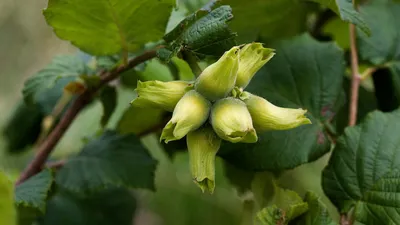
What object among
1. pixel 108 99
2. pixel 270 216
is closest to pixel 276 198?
pixel 270 216

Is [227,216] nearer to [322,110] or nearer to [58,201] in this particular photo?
[58,201]

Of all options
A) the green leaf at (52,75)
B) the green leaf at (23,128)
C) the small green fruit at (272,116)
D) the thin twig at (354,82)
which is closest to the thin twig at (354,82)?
the thin twig at (354,82)

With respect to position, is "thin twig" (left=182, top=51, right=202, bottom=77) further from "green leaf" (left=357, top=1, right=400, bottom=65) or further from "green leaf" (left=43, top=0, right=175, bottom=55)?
"green leaf" (left=357, top=1, right=400, bottom=65)

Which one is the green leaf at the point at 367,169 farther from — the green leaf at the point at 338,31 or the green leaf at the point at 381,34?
the green leaf at the point at 338,31

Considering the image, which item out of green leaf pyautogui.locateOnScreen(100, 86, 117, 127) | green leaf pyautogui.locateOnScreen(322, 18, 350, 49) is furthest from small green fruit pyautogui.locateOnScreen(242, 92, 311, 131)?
green leaf pyautogui.locateOnScreen(322, 18, 350, 49)

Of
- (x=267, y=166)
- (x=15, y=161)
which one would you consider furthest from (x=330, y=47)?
(x=15, y=161)
